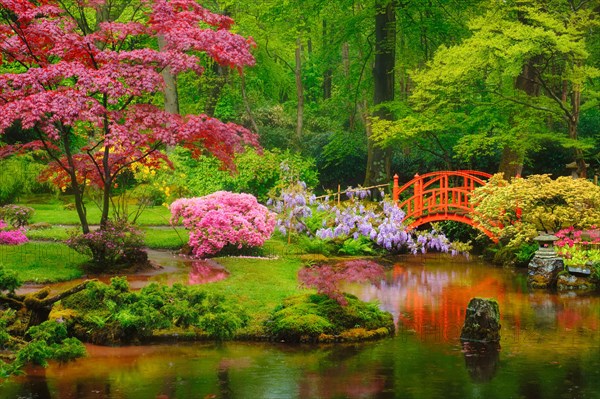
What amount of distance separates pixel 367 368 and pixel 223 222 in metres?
8.90

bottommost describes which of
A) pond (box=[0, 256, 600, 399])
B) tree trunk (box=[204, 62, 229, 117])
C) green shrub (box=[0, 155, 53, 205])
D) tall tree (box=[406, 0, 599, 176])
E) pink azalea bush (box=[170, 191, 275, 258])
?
pond (box=[0, 256, 600, 399])

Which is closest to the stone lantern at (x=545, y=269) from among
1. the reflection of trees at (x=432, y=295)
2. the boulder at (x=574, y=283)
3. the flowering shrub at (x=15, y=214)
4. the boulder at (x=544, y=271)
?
the boulder at (x=544, y=271)

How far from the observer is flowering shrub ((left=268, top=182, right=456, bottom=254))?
23391 millimetres

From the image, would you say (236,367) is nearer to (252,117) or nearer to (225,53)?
(225,53)

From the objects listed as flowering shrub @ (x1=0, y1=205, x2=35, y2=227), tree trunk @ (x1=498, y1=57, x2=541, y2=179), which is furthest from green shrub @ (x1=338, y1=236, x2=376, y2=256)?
flowering shrub @ (x1=0, y1=205, x2=35, y2=227)

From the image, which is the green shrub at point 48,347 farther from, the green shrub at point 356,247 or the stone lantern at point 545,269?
the green shrub at point 356,247

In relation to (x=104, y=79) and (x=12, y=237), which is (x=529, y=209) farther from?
(x=12, y=237)

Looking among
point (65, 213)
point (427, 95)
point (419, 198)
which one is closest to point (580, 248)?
point (419, 198)

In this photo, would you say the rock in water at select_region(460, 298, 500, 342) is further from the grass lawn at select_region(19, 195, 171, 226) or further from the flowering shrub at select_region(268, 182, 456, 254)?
the grass lawn at select_region(19, 195, 171, 226)

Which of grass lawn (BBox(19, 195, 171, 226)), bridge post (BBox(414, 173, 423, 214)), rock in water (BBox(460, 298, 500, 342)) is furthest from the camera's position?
grass lawn (BBox(19, 195, 171, 226))

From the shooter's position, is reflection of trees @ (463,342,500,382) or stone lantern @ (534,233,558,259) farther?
stone lantern @ (534,233,558,259)

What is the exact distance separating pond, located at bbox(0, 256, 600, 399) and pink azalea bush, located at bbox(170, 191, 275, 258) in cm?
553

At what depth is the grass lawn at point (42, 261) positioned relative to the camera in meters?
16.8

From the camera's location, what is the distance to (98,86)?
1723 cm
